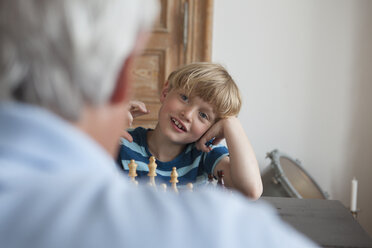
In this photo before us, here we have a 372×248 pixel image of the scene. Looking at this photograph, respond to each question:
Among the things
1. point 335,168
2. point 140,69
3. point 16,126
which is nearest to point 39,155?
point 16,126

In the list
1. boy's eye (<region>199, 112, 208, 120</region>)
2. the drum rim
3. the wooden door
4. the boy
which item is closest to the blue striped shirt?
the boy

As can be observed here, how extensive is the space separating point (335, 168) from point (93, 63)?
3.07 m

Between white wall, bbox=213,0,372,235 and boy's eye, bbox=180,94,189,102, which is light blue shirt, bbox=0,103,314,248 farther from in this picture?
white wall, bbox=213,0,372,235

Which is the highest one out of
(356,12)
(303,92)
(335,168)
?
(356,12)

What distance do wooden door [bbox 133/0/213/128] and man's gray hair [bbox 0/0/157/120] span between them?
107 inches

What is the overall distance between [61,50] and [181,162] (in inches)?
58.0

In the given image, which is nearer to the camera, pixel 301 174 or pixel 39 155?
pixel 39 155

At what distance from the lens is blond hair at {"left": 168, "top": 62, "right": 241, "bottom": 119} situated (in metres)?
1.78

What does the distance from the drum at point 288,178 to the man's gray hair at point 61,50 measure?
2617 millimetres

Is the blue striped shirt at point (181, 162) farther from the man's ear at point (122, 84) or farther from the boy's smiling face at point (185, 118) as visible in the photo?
the man's ear at point (122, 84)

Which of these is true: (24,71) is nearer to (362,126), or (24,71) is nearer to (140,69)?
(140,69)

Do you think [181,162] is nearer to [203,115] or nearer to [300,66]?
[203,115]

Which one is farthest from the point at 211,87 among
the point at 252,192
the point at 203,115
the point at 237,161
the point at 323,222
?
the point at 323,222

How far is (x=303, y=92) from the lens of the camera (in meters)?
3.25
